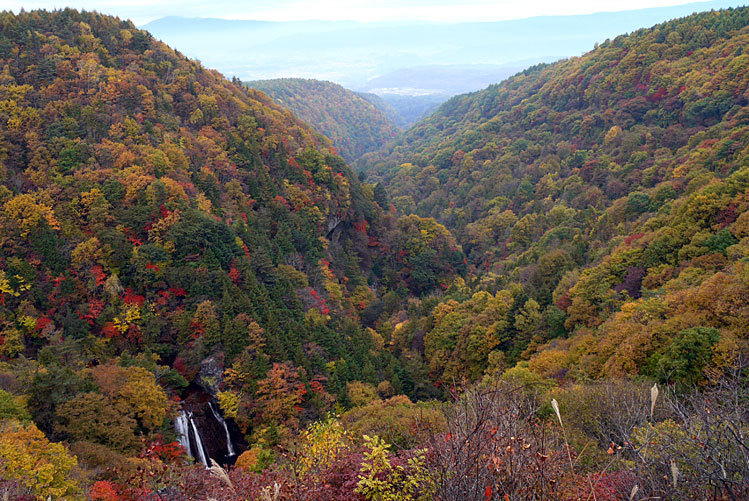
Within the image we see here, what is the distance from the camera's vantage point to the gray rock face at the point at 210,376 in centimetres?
2759

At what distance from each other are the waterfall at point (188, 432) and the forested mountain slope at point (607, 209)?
695 inches

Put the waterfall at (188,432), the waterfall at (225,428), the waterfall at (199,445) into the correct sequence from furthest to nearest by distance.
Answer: the waterfall at (225,428), the waterfall at (199,445), the waterfall at (188,432)

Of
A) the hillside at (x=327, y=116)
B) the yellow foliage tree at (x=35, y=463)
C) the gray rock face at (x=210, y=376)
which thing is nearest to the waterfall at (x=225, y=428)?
the gray rock face at (x=210, y=376)

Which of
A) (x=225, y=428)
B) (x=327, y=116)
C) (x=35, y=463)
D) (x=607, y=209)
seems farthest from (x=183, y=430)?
(x=327, y=116)

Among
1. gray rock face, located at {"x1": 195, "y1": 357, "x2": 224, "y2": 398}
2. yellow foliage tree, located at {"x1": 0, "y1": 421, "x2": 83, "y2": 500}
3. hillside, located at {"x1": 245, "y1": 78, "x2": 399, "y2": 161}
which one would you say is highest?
hillside, located at {"x1": 245, "y1": 78, "x2": 399, "y2": 161}

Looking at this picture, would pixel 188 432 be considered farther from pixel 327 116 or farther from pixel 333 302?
pixel 327 116

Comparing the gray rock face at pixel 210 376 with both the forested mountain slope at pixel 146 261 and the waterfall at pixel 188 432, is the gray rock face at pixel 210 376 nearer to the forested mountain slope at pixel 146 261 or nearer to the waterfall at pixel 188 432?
the forested mountain slope at pixel 146 261

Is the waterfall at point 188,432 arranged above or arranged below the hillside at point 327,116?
below

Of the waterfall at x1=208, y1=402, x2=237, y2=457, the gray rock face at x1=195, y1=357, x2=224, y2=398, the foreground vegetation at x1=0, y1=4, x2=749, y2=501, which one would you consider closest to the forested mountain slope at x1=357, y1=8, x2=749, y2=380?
the foreground vegetation at x1=0, y1=4, x2=749, y2=501

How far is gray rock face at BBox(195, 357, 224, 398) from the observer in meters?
A: 27.6

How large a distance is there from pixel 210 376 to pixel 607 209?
41829mm

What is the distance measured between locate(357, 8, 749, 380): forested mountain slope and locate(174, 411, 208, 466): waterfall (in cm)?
1767

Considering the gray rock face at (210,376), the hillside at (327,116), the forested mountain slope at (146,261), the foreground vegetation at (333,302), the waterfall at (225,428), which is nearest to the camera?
the foreground vegetation at (333,302)

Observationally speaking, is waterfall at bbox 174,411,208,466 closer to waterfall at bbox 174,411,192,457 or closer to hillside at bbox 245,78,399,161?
waterfall at bbox 174,411,192,457
